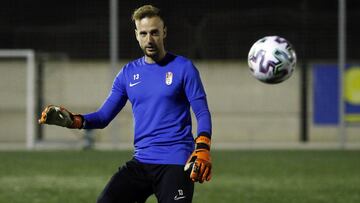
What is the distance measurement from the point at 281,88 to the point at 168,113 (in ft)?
61.5

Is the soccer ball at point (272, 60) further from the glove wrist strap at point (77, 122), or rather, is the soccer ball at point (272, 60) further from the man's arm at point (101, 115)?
the glove wrist strap at point (77, 122)

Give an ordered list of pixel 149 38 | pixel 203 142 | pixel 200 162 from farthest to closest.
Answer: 1. pixel 149 38
2. pixel 203 142
3. pixel 200 162

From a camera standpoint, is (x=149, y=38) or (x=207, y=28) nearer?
(x=149, y=38)

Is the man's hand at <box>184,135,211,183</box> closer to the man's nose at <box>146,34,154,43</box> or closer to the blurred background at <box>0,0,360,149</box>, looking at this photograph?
the man's nose at <box>146,34,154,43</box>

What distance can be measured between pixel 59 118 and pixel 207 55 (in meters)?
18.6

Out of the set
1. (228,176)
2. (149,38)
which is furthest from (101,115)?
(228,176)

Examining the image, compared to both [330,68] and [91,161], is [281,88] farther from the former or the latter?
[91,161]

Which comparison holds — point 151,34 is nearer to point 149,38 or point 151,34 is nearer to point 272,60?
point 149,38

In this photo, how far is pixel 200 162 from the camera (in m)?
5.62

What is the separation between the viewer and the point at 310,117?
23875 millimetres

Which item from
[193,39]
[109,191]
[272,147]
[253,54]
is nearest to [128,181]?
[109,191]

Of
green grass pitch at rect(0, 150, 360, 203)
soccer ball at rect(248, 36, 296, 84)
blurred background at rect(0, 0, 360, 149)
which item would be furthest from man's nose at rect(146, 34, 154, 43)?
blurred background at rect(0, 0, 360, 149)

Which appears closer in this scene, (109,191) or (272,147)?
(109,191)

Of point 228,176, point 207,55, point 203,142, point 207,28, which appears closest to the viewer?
point 203,142
